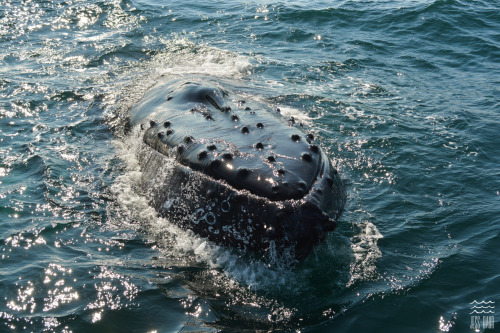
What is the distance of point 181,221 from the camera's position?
305 inches

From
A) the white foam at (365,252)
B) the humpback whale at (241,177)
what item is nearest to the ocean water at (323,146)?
the white foam at (365,252)

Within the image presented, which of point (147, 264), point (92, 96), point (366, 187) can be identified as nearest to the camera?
point (147, 264)

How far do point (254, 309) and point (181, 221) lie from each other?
6.22ft

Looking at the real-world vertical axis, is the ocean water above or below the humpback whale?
below

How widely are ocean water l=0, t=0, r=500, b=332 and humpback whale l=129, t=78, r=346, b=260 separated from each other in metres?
0.43

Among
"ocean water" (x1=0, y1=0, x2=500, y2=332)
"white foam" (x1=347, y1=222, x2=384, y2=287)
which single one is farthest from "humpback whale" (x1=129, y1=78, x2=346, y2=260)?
"white foam" (x1=347, y1=222, x2=384, y2=287)

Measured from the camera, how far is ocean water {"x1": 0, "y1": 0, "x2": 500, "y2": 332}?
667 centimetres

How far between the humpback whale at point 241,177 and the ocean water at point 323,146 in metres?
0.43

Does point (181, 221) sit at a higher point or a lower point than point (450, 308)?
higher

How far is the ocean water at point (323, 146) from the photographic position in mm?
6668

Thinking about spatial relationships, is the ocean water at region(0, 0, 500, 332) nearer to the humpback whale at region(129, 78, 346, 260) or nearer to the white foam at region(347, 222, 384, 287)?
the white foam at region(347, 222, 384, 287)

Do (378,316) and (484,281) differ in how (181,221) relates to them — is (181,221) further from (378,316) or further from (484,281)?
(484,281)

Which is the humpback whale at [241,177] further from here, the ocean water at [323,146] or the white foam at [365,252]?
the white foam at [365,252]

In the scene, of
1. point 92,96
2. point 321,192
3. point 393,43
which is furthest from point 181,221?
point 393,43
